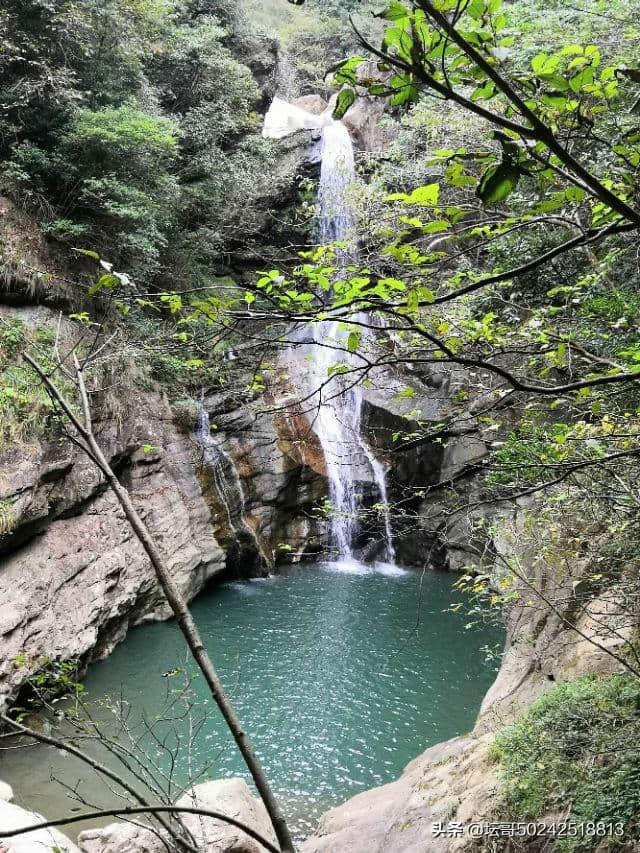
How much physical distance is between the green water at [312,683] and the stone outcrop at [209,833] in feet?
2.19

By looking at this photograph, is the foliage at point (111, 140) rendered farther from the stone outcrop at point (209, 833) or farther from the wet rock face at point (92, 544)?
the stone outcrop at point (209, 833)

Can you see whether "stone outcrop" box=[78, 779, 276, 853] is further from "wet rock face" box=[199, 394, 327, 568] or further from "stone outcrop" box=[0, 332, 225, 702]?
"wet rock face" box=[199, 394, 327, 568]

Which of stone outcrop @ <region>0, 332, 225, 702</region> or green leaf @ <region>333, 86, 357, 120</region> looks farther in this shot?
stone outcrop @ <region>0, 332, 225, 702</region>

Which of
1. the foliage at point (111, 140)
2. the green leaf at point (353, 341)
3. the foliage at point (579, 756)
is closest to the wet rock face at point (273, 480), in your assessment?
the foliage at point (111, 140)

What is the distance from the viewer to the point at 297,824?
207 inches

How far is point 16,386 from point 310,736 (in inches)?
252

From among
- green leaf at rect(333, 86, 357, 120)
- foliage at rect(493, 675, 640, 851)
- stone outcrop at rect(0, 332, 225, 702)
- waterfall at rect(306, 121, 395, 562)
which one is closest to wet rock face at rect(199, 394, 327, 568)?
waterfall at rect(306, 121, 395, 562)

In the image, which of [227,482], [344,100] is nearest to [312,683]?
[227,482]

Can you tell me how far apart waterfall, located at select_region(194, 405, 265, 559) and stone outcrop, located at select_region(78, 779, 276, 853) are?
724 centimetres

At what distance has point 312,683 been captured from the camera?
316 inches

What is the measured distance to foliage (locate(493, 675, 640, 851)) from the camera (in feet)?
8.45

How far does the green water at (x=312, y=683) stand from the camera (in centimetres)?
602

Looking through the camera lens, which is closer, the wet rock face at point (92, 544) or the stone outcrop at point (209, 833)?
the stone outcrop at point (209, 833)

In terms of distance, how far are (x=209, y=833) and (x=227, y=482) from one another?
833cm
